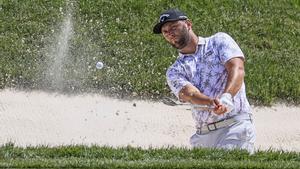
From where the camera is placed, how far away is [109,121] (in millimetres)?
9750

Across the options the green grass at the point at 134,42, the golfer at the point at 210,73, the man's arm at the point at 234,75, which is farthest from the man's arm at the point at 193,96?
the green grass at the point at 134,42

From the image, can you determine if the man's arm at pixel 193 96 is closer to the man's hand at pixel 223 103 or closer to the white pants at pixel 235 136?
the man's hand at pixel 223 103

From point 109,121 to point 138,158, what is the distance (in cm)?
459

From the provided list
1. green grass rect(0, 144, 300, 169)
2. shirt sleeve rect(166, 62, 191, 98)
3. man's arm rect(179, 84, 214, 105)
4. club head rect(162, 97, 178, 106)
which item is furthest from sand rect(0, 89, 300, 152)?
green grass rect(0, 144, 300, 169)

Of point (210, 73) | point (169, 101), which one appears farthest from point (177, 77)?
point (169, 101)

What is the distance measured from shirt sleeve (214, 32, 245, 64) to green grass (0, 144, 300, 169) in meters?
0.71

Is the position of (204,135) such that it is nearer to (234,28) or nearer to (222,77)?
(222,77)

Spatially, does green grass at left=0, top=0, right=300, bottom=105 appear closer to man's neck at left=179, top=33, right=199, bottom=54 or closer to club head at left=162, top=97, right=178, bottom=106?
club head at left=162, top=97, right=178, bottom=106

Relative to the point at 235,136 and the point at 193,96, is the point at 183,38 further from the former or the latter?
the point at 235,136

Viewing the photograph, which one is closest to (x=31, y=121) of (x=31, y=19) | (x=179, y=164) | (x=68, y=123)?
(x=68, y=123)

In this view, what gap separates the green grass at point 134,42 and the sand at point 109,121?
0.56 ft

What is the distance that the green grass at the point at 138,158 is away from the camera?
4.83m

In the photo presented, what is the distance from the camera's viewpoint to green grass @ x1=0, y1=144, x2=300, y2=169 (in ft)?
15.9

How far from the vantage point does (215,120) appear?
577cm
